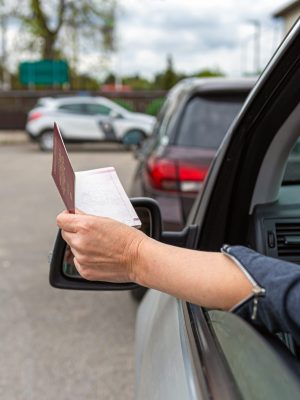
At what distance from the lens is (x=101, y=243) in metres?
1.20

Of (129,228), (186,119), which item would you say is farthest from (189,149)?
(129,228)

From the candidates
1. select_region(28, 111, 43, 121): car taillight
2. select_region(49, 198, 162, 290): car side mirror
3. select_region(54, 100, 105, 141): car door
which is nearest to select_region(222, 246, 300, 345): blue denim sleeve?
select_region(49, 198, 162, 290): car side mirror

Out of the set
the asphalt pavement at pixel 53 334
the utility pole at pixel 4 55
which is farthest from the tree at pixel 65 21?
the asphalt pavement at pixel 53 334

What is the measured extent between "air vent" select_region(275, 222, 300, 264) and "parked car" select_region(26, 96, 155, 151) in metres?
16.2

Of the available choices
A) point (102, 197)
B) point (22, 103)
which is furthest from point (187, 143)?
point (22, 103)

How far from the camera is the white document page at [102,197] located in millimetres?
1205

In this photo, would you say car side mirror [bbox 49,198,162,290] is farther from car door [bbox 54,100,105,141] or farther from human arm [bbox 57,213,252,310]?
car door [bbox 54,100,105,141]

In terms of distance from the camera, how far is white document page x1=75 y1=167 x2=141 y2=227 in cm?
121

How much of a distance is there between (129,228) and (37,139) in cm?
1721

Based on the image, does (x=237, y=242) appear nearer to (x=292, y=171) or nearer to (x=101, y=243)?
(x=292, y=171)

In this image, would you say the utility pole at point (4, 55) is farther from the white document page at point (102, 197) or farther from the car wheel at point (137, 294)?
the white document page at point (102, 197)

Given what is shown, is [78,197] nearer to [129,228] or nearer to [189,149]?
[129,228]

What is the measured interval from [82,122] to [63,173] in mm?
17180

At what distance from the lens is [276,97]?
1.63 meters
